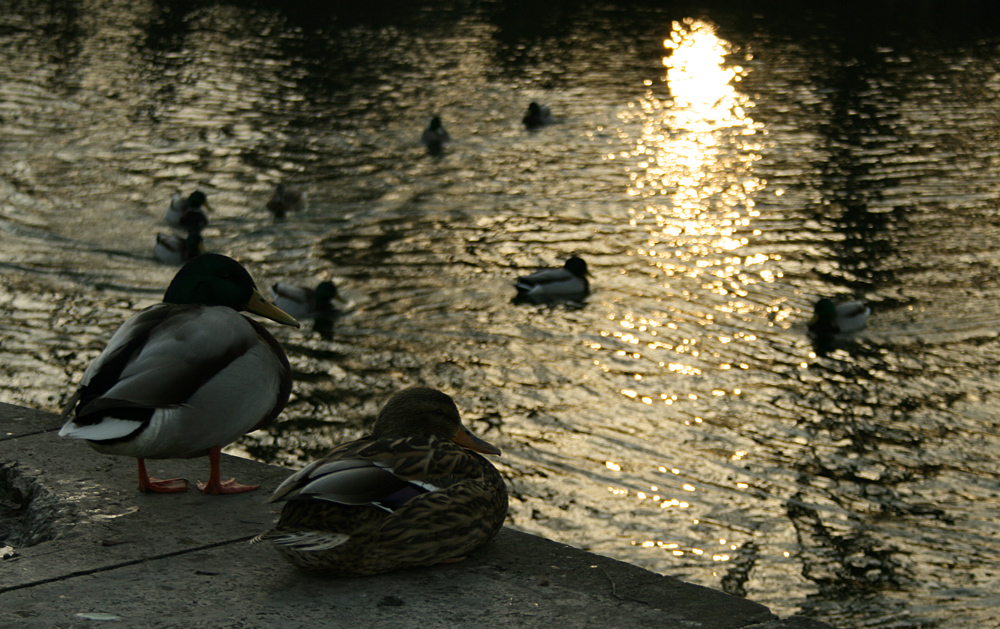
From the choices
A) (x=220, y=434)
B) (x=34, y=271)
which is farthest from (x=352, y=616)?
(x=34, y=271)

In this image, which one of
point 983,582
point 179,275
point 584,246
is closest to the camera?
point 179,275

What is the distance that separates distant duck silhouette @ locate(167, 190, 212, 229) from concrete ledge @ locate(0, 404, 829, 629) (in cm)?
989

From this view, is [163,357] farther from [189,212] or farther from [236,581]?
[189,212]

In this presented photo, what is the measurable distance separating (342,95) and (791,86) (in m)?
9.12

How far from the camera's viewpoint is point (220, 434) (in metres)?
4.43

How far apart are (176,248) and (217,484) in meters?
9.01

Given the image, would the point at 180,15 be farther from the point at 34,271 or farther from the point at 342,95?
the point at 34,271

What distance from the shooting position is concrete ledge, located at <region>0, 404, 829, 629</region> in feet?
11.8

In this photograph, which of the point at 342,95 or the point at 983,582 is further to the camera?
the point at 342,95

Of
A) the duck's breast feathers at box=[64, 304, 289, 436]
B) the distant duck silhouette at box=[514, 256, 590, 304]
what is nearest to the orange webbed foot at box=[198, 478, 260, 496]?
the duck's breast feathers at box=[64, 304, 289, 436]

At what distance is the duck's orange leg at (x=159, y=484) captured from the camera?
15.0ft

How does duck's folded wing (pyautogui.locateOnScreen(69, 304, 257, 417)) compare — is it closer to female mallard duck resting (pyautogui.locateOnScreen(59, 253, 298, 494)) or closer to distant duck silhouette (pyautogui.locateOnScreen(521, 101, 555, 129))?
female mallard duck resting (pyautogui.locateOnScreen(59, 253, 298, 494))

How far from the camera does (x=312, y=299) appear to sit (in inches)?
466

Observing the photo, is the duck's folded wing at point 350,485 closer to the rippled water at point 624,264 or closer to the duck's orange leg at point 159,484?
the duck's orange leg at point 159,484
